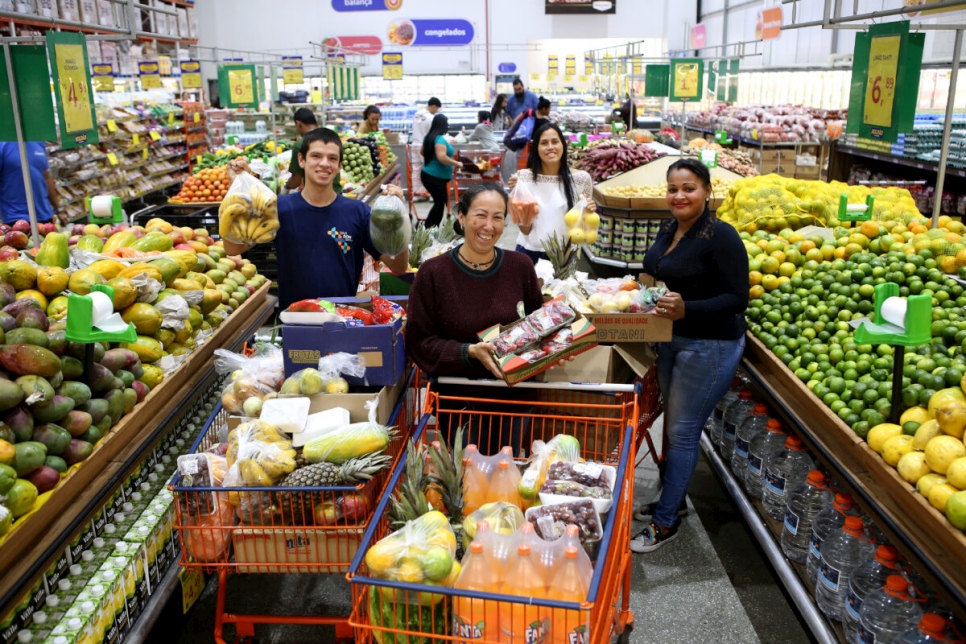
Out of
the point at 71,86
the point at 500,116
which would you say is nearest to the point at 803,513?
the point at 71,86

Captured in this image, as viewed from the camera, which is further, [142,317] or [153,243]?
[153,243]

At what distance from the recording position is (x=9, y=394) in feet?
7.20

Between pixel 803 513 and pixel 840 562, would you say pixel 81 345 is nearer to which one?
pixel 840 562

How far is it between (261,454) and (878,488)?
6.20ft

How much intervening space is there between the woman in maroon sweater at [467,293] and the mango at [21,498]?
1250 mm

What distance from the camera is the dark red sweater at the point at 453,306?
282 centimetres

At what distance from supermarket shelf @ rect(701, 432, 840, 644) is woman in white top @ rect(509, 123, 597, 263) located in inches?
67.2

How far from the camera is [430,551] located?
188 cm

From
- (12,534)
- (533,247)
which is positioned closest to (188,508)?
(12,534)

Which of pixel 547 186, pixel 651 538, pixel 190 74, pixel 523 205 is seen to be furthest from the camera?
pixel 190 74

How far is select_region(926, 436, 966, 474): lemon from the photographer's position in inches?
87.2

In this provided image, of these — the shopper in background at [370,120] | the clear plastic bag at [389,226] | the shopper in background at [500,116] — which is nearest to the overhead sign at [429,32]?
the shopper in background at [500,116]

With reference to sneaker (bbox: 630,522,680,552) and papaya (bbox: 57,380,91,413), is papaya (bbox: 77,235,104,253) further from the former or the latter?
sneaker (bbox: 630,522,680,552)

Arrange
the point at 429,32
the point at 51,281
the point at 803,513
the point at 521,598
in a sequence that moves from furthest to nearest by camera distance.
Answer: the point at 429,32
the point at 803,513
the point at 51,281
the point at 521,598
